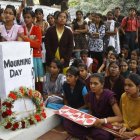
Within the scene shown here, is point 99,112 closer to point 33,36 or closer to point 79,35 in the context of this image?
Answer: point 33,36

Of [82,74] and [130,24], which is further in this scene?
[130,24]

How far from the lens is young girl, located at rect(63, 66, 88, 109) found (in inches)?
172

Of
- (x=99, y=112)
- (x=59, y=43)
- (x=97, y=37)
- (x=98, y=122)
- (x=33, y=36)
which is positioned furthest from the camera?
(x=97, y=37)

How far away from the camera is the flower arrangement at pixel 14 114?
142 inches

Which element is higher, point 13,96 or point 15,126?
point 13,96

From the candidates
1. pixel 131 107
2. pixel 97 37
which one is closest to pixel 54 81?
pixel 131 107

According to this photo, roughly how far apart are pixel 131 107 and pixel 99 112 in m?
0.47

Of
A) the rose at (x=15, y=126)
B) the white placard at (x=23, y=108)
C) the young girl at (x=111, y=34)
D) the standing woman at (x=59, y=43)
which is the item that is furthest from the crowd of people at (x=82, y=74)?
the rose at (x=15, y=126)

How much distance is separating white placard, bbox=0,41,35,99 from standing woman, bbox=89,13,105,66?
3036 mm

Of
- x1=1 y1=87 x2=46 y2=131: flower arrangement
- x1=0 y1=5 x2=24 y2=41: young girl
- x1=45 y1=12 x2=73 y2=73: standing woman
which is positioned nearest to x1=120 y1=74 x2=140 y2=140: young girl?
x1=1 y1=87 x2=46 y2=131: flower arrangement

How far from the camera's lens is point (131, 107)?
12.2 feet

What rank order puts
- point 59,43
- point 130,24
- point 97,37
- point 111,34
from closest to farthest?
point 59,43
point 97,37
point 111,34
point 130,24

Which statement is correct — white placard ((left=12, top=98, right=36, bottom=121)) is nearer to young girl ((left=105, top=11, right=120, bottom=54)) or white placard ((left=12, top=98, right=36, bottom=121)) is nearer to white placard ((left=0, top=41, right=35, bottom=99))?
white placard ((left=0, top=41, right=35, bottom=99))

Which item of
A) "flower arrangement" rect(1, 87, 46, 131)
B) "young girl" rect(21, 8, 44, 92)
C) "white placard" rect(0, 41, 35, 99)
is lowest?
"flower arrangement" rect(1, 87, 46, 131)
